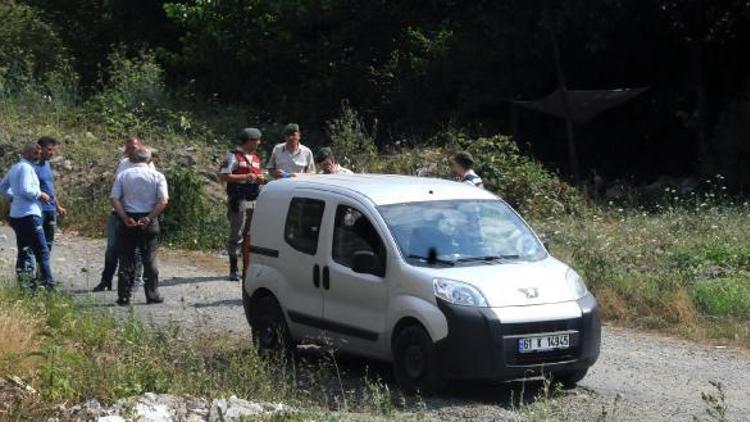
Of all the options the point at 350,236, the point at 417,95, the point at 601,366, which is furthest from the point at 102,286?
the point at 417,95

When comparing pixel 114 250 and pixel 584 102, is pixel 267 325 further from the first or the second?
pixel 584 102

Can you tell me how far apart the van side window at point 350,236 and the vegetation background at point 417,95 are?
8.55 metres

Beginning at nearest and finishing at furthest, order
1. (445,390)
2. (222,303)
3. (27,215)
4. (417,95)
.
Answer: (445,390), (27,215), (222,303), (417,95)

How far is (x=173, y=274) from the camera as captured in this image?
56.2ft

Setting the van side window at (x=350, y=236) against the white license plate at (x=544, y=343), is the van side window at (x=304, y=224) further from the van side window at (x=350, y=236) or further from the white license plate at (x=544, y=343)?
the white license plate at (x=544, y=343)

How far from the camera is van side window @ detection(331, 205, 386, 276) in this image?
35.7ft

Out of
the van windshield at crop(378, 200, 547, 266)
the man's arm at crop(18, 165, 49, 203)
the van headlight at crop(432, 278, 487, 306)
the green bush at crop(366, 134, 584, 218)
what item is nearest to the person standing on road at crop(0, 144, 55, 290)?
the man's arm at crop(18, 165, 49, 203)

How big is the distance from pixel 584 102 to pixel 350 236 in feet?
46.7

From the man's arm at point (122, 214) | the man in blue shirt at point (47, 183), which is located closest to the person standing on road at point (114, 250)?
the man's arm at point (122, 214)

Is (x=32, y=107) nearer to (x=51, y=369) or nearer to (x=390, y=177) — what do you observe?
(x=390, y=177)

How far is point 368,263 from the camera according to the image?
34.8 feet

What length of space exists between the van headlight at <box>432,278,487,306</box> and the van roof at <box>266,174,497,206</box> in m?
1.13

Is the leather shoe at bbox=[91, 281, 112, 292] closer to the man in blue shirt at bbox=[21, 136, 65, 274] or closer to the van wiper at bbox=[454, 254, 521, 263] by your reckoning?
the man in blue shirt at bbox=[21, 136, 65, 274]

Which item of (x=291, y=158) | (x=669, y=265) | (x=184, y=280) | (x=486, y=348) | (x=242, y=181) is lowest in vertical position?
(x=184, y=280)
